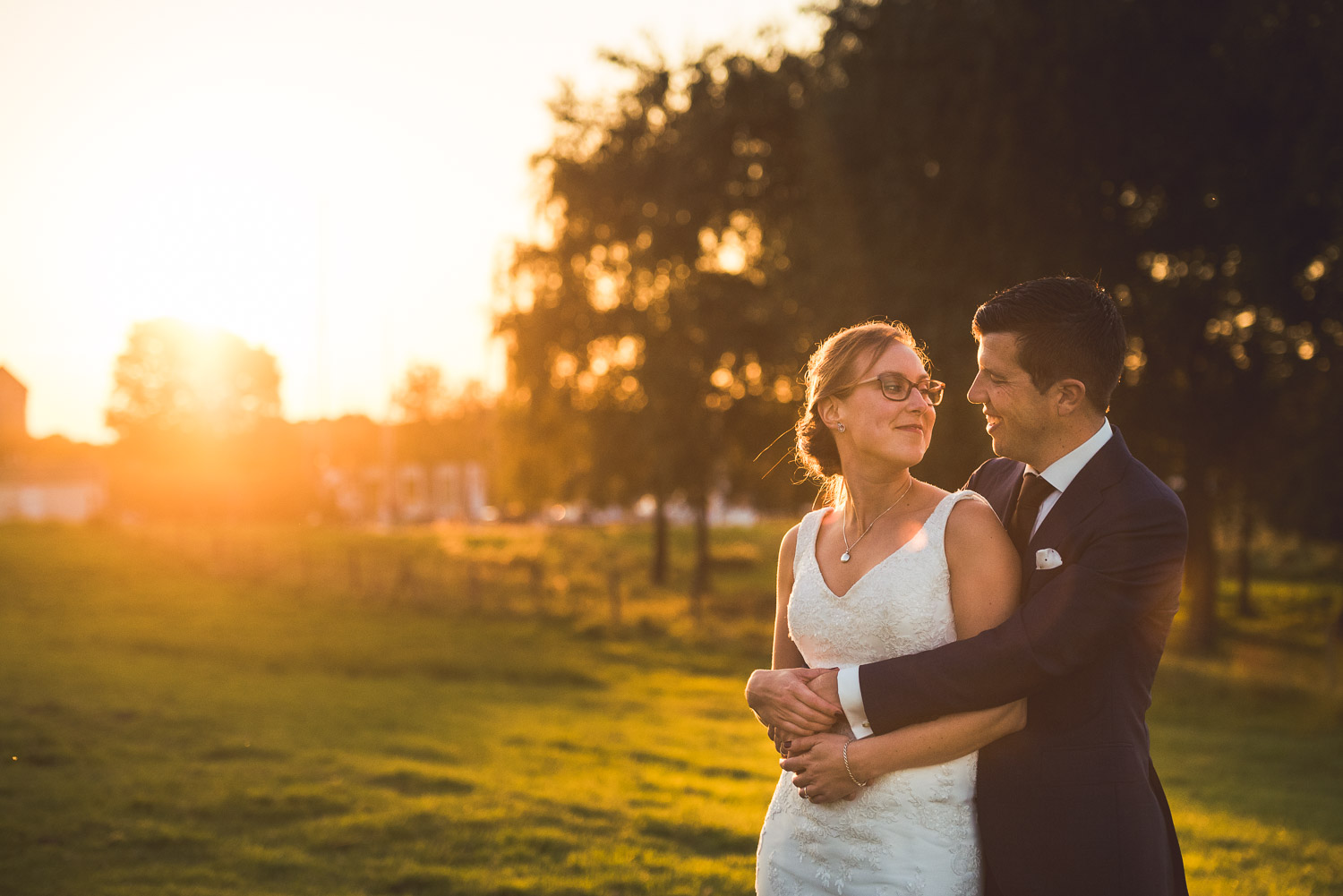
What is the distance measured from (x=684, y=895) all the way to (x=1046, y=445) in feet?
15.2

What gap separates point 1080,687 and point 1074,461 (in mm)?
617

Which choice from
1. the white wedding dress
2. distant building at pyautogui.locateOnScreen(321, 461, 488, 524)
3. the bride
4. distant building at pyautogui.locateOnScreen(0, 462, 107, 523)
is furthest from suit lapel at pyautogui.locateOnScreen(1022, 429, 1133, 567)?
distant building at pyautogui.locateOnScreen(321, 461, 488, 524)

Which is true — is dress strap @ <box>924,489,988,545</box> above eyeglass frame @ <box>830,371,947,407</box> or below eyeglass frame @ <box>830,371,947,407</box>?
below

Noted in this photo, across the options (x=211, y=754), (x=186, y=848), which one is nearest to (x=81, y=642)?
(x=211, y=754)

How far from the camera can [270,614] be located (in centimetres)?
2345

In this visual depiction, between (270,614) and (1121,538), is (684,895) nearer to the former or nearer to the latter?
(1121,538)

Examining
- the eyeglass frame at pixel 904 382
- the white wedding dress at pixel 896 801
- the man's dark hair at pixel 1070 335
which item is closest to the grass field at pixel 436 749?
the white wedding dress at pixel 896 801

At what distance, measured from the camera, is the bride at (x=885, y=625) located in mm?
2979

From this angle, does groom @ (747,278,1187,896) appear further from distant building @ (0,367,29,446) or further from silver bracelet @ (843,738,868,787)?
distant building @ (0,367,29,446)

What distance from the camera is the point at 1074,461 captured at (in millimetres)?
2949

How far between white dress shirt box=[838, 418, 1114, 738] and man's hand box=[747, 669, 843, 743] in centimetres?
4

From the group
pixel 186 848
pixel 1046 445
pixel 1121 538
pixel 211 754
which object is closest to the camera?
pixel 1121 538

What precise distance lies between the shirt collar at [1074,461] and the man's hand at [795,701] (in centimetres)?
84

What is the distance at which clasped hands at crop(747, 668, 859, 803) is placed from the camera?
3.07 meters
